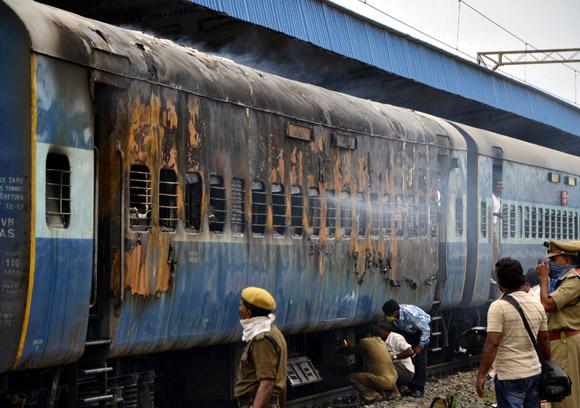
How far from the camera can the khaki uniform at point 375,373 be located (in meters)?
13.1

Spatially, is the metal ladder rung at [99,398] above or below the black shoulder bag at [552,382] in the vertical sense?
below

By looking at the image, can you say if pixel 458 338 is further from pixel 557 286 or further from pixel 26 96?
pixel 26 96

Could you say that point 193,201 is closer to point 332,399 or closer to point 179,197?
point 179,197

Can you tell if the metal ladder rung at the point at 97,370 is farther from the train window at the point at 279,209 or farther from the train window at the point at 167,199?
the train window at the point at 279,209

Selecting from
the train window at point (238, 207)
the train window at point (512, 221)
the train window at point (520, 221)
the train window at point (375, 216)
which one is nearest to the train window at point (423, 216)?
the train window at point (375, 216)

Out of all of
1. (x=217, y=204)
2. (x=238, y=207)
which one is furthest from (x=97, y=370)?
(x=238, y=207)

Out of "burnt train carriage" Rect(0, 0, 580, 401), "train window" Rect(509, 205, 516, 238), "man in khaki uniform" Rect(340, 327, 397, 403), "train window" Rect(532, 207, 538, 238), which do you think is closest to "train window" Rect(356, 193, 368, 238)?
"burnt train carriage" Rect(0, 0, 580, 401)

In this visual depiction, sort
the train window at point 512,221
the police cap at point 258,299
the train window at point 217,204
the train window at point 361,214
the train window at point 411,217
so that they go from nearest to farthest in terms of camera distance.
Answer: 1. the police cap at point 258,299
2. the train window at point 217,204
3. the train window at point 361,214
4. the train window at point 411,217
5. the train window at point 512,221

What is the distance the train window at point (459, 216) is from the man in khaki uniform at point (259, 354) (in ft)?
34.3

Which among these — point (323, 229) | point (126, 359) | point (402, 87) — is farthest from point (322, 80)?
point (126, 359)

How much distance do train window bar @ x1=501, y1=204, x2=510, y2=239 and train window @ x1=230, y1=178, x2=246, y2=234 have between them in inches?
355

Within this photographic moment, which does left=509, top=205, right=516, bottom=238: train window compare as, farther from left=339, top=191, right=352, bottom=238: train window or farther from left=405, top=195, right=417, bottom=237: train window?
left=339, top=191, right=352, bottom=238: train window

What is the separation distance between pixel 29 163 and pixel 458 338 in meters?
11.8

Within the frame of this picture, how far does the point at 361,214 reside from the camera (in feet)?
43.7
